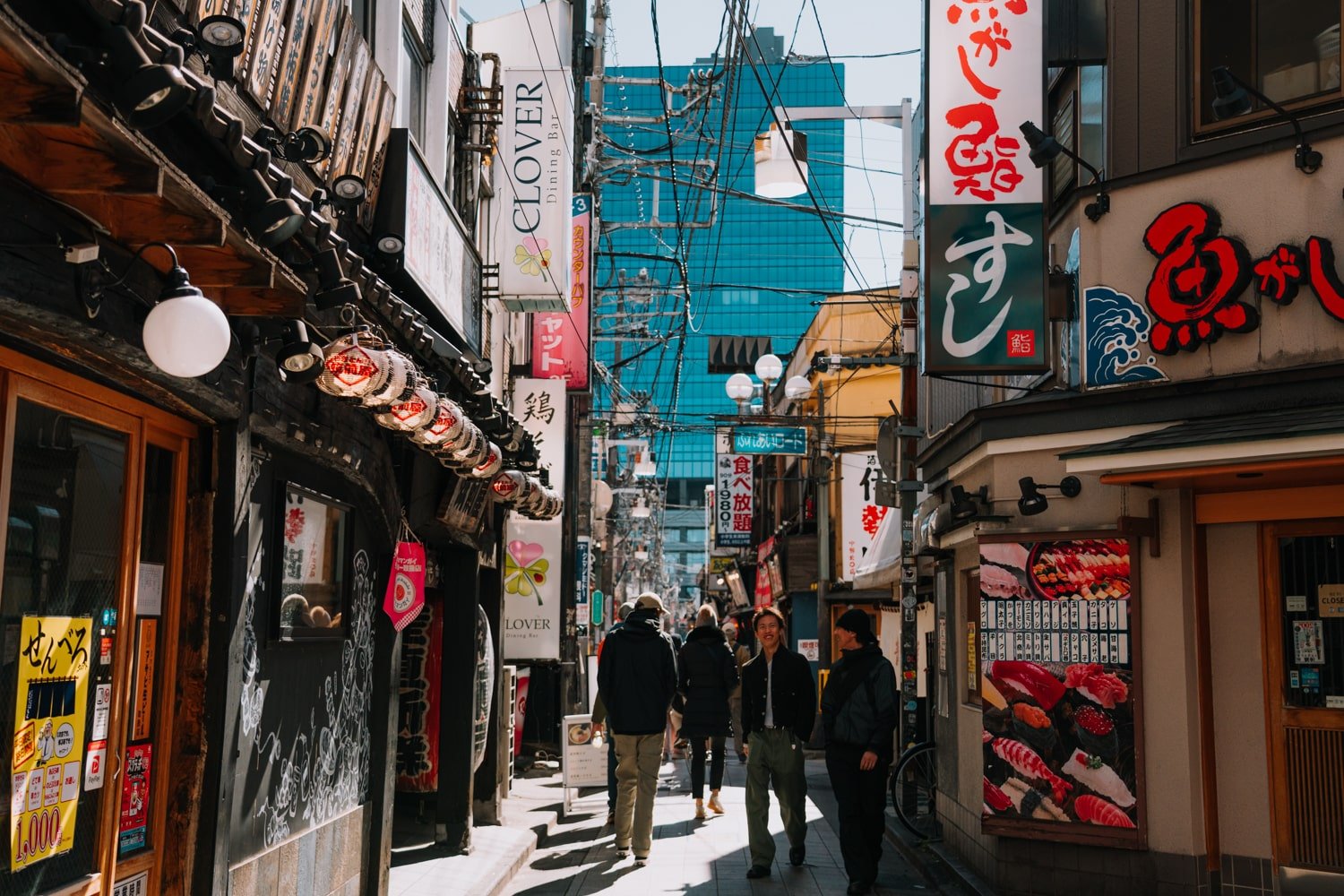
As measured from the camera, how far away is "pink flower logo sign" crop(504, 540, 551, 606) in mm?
18141

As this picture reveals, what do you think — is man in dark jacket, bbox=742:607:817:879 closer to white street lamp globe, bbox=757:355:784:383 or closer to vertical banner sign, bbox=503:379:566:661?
vertical banner sign, bbox=503:379:566:661

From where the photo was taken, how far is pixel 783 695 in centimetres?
1159

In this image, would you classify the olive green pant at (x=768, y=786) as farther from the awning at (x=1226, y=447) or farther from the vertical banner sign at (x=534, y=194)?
the vertical banner sign at (x=534, y=194)

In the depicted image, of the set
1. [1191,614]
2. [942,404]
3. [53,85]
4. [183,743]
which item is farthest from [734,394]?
[53,85]

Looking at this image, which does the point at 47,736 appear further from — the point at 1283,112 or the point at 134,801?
the point at 1283,112

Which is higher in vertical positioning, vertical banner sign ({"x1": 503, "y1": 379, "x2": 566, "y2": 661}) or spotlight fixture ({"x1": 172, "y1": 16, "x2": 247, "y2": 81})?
spotlight fixture ({"x1": 172, "y1": 16, "x2": 247, "y2": 81})

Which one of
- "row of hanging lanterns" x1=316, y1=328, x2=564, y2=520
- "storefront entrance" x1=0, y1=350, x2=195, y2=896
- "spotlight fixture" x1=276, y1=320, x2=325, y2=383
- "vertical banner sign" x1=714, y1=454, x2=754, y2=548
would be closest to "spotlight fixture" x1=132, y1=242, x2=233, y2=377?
"storefront entrance" x1=0, y1=350, x2=195, y2=896

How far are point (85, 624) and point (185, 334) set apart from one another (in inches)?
63.5

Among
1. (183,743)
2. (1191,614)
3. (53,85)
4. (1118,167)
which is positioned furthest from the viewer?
(1118,167)

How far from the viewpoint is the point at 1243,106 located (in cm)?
975

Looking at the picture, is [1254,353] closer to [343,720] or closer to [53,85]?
[343,720]

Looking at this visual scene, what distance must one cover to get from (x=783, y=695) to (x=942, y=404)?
521 centimetres

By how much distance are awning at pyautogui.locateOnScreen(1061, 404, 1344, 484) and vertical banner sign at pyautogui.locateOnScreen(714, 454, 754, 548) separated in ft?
106

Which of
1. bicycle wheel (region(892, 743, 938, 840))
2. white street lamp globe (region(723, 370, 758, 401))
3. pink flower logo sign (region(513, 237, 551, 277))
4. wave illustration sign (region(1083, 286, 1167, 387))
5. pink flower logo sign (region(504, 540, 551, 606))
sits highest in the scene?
white street lamp globe (region(723, 370, 758, 401))
